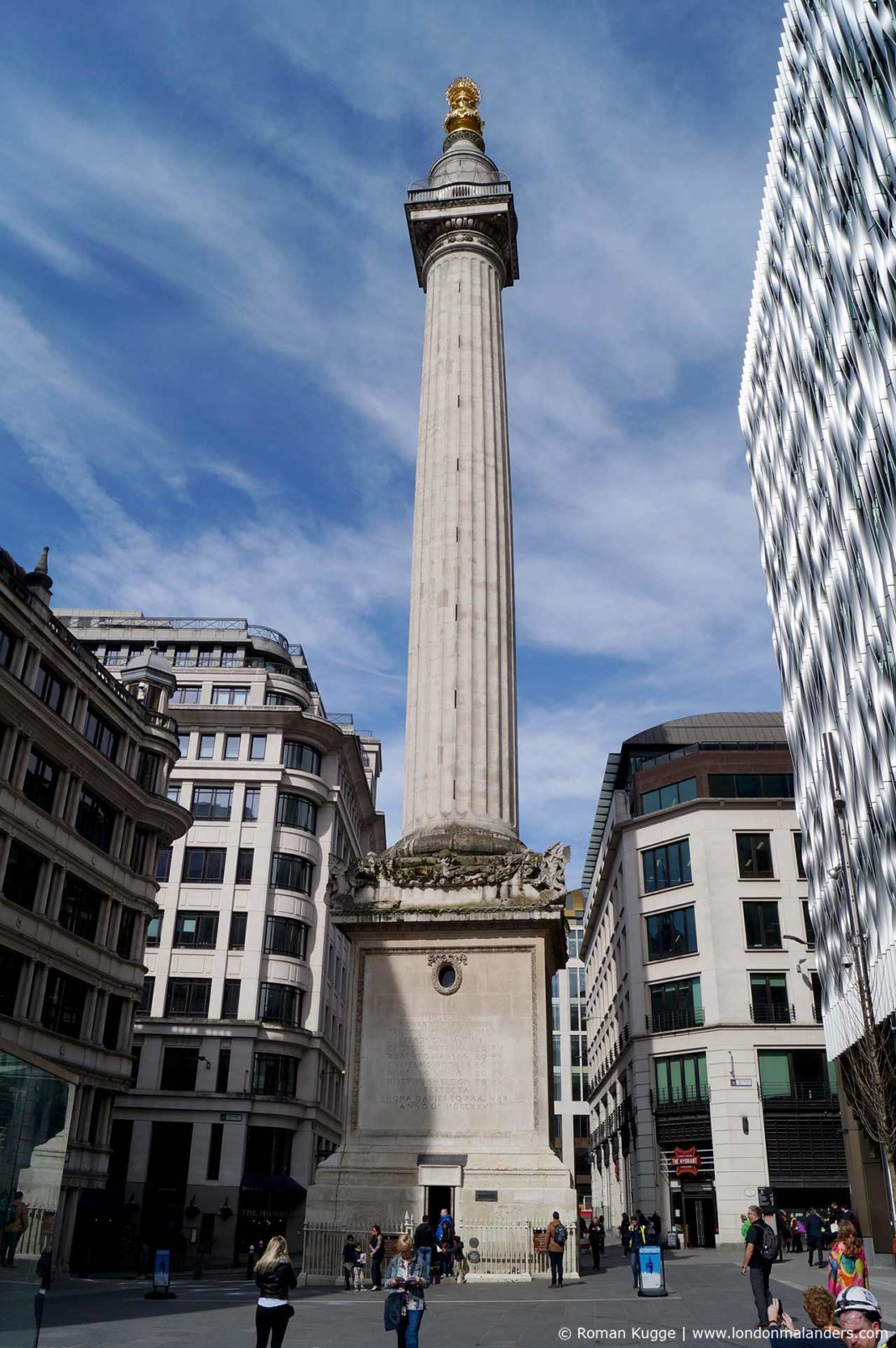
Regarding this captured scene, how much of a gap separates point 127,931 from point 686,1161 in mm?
28912

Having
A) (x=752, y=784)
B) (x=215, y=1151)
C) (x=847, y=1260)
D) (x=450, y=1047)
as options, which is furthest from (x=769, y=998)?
(x=847, y=1260)

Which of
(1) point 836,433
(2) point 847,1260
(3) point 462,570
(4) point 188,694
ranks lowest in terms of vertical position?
(2) point 847,1260

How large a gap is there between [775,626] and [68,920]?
36550 mm

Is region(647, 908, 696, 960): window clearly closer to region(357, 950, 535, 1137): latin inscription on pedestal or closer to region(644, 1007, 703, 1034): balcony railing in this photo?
region(644, 1007, 703, 1034): balcony railing

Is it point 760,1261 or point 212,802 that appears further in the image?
point 212,802

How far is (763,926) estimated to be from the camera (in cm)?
5534

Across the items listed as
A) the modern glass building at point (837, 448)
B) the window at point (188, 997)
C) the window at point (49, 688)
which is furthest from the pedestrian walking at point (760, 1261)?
the window at point (188, 997)

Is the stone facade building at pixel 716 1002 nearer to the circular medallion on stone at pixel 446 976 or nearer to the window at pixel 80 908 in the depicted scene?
the circular medallion on stone at pixel 446 976

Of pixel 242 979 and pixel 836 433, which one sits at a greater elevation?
pixel 836 433

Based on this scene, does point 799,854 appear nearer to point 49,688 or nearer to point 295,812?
point 295,812

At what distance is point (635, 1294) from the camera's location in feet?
76.0

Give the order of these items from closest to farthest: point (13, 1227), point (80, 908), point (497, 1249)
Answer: point (13, 1227) → point (497, 1249) → point (80, 908)

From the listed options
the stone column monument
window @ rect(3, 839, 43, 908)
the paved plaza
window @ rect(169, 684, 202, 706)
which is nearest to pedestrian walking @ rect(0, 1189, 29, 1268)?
the paved plaza

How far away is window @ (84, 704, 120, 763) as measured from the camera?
44.6 meters
